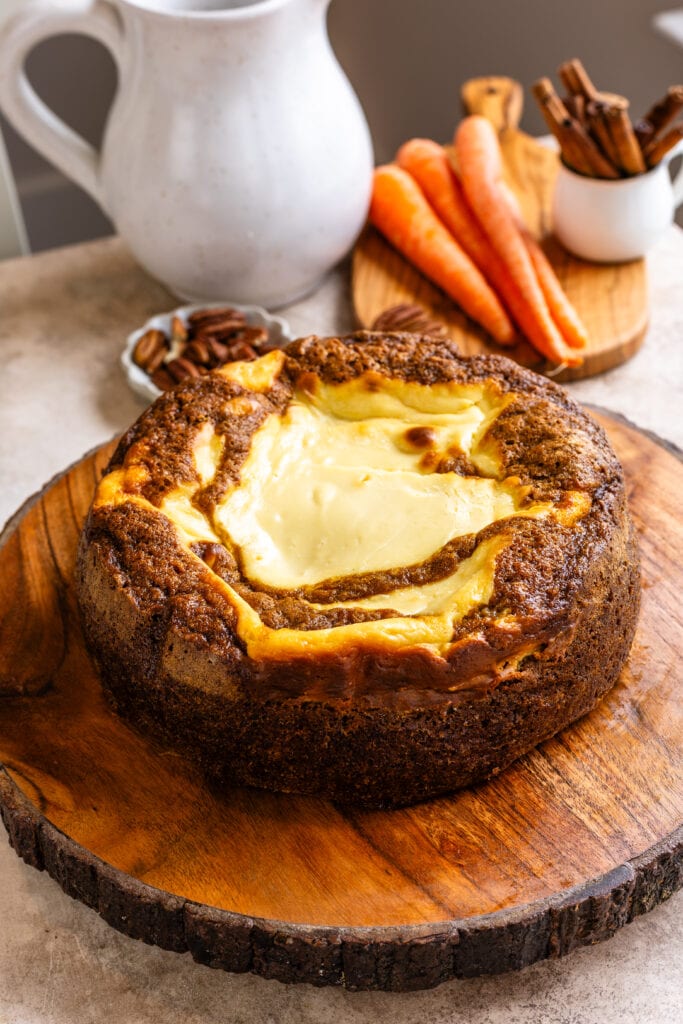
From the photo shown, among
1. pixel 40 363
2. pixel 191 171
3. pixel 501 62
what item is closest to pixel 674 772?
pixel 191 171

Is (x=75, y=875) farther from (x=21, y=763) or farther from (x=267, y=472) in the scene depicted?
(x=267, y=472)

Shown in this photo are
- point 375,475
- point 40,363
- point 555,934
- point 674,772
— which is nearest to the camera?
point 555,934

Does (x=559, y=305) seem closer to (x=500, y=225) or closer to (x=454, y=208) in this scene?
(x=500, y=225)

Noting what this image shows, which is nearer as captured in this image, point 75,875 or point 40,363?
point 75,875

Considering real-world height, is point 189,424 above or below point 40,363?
above

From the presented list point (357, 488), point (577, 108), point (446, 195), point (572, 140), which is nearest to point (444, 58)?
point (446, 195)

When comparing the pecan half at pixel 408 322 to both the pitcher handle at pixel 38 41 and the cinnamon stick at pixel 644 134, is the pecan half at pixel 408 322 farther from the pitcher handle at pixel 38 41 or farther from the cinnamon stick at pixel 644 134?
the pitcher handle at pixel 38 41

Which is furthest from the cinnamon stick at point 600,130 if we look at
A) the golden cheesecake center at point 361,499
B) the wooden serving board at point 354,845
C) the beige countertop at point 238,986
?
the beige countertop at point 238,986
